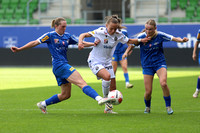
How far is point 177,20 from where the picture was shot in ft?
87.2

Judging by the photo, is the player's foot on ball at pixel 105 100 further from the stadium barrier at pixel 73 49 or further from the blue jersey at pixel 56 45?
the stadium barrier at pixel 73 49

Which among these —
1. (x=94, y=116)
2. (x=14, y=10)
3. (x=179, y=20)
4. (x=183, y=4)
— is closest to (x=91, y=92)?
(x=94, y=116)

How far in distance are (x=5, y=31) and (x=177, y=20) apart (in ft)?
36.2

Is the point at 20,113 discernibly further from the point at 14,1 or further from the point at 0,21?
the point at 14,1

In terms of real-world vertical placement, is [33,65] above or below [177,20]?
below

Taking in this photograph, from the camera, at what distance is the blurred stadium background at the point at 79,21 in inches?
1005

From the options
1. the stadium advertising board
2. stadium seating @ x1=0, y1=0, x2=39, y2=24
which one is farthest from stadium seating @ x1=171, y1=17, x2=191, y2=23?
stadium seating @ x1=0, y1=0, x2=39, y2=24

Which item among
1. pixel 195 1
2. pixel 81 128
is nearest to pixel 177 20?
pixel 195 1

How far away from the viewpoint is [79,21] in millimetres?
28266

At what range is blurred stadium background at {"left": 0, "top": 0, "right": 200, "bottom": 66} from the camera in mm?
25516

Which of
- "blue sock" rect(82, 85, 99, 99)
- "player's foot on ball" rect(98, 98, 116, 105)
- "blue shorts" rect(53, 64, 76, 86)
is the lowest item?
"player's foot on ball" rect(98, 98, 116, 105)

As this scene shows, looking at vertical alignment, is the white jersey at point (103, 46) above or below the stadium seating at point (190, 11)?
above

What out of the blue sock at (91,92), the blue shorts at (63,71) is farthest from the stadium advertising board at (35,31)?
the blue sock at (91,92)

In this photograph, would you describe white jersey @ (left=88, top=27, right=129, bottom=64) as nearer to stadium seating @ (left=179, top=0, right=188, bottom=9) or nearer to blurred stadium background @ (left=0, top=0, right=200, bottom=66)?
blurred stadium background @ (left=0, top=0, right=200, bottom=66)
